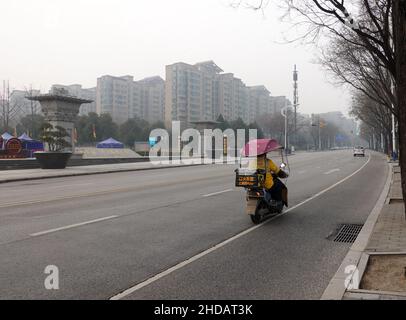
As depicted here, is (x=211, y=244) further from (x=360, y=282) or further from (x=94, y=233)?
(x=360, y=282)

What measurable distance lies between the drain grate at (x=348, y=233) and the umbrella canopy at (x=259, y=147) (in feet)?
7.55

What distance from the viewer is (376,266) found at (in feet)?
18.5

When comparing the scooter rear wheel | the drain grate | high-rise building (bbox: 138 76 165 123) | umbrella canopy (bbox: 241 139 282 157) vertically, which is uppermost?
high-rise building (bbox: 138 76 165 123)

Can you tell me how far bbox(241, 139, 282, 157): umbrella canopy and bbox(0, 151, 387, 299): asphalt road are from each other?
1.55m

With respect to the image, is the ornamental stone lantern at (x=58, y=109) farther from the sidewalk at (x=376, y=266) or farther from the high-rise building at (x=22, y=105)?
the high-rise building at (x=22, y=105)

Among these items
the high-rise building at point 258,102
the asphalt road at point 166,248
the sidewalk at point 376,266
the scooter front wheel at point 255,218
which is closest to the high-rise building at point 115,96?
the high-rise building at point 258,102

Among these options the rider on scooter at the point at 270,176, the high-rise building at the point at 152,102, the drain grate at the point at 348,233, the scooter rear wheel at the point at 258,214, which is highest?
the high-rise building at the point at 152,102

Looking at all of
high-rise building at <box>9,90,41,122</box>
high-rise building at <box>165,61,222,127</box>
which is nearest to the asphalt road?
high-rise building at <box>9,90,41,122</box>

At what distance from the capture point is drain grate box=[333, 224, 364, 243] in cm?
769

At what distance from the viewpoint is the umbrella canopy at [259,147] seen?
30.0ft

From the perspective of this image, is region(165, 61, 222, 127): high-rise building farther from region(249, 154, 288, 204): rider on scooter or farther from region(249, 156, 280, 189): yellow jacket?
region(249, 156, 280, 189): yellow jacket

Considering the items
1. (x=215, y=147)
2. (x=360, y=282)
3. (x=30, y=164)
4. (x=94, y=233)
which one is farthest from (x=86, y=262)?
(x=215, y=147)

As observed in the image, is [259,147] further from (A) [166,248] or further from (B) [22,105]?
(B) [22,105]

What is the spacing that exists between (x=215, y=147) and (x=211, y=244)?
4751 cm
